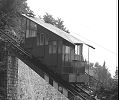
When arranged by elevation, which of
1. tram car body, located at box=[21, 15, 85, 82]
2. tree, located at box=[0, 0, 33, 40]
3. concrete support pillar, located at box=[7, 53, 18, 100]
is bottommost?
concrete support pillar, located at box=[7, 53, 18, 100]

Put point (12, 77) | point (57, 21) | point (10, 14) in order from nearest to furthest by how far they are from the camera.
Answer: point (12, 77), point (10, 14), point (57, 21)

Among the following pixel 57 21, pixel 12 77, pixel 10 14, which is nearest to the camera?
pixel 12 77

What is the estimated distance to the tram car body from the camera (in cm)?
1838

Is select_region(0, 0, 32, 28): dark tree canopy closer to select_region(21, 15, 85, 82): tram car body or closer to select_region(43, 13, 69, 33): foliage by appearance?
select_region(21, 15, 85, 82): tram car body

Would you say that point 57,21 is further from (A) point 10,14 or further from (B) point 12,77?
(B) point 12,77

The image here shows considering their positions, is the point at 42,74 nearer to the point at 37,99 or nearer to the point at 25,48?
the point at 37,99

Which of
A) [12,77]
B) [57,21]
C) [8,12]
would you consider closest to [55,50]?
[8,12]

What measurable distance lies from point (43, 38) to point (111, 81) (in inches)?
307

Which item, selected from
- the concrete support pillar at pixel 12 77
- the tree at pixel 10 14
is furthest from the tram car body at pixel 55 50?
the concrete support pillar at pixel 12 77

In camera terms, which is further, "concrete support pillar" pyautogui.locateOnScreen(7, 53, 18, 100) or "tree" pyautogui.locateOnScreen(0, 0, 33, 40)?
"tree" pyautogui.locateOnScreen(0, 0, 33, 40)

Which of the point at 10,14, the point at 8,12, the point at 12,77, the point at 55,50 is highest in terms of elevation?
the point at 8,12

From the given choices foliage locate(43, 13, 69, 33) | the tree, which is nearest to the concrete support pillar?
the tree

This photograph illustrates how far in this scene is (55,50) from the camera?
19.0 metres

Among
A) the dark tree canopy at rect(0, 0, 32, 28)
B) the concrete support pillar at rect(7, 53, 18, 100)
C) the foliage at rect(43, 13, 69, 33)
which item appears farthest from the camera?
the foliage at rect(43, 13, 69, 33)
